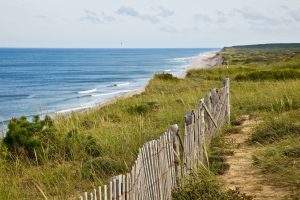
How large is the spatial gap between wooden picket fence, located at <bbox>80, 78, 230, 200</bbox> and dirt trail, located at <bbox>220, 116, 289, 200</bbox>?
524 mm

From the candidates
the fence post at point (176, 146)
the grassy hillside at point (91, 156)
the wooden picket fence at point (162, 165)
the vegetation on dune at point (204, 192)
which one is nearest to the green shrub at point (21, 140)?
the grassy hillside at point (91, 156)

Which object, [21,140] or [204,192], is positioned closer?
[204,192]

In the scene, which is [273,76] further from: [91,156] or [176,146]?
[176,146]

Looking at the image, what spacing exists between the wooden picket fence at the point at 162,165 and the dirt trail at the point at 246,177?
524mm

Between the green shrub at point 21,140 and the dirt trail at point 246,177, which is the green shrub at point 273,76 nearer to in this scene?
the dirt trail at point 246,177

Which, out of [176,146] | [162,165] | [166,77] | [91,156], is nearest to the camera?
[162,165]

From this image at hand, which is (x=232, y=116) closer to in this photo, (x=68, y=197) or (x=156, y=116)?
(x=156, y=116)

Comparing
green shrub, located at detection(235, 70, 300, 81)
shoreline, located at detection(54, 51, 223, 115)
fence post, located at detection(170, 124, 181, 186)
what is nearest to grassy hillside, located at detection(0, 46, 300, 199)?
fence post, located at detection(170, 124, 181, 186)

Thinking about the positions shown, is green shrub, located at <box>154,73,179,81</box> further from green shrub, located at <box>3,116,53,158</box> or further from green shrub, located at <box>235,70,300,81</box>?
green shrub, located at <box>3,116,53,158</box>

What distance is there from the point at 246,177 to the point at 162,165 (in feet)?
6.91

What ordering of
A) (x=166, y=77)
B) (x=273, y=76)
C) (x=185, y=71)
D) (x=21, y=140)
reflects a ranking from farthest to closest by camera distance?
(x=185, y=71), (x=166, y=77), (x=273, y=76), (x=21, y=140)

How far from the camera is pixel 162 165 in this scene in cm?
485

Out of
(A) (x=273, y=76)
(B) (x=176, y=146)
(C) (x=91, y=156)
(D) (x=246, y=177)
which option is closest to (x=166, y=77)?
(A) (x=273, y=76)

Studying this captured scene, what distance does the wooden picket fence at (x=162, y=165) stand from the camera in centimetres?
352
